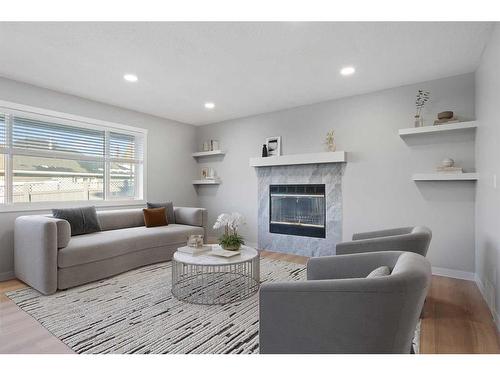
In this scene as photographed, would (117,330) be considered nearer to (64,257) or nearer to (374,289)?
(64,257)

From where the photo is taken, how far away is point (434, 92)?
133 inches

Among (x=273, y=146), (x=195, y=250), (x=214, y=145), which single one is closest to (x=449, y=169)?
(x=273, y=146)

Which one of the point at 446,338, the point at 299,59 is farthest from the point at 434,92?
the point at 446,338

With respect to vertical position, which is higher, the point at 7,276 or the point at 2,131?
the point at 2,131

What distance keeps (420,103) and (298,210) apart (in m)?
2.16

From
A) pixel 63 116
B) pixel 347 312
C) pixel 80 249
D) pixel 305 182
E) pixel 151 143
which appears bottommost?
pixel 80 249

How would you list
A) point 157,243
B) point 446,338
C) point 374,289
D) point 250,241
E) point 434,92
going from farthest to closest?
point 250,241, point 157,243, point 434,92, point 446,338, point 374,289

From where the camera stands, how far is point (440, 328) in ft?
6.90

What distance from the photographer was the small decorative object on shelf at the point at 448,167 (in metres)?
3.13

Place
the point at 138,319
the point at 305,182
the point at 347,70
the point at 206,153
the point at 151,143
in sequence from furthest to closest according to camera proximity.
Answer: the point at 206,153
the point at 151,143
the point at 305,182
the point at 347,70
the point at 138,319

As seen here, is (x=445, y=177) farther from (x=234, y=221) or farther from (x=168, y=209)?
(x=168, y=209)

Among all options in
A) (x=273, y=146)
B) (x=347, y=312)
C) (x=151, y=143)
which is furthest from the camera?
(x=151, y=143)

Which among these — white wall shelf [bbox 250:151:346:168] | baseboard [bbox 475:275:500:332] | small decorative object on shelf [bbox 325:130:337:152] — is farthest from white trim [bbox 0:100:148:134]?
baseboard [bbox 475:275:500:332]
